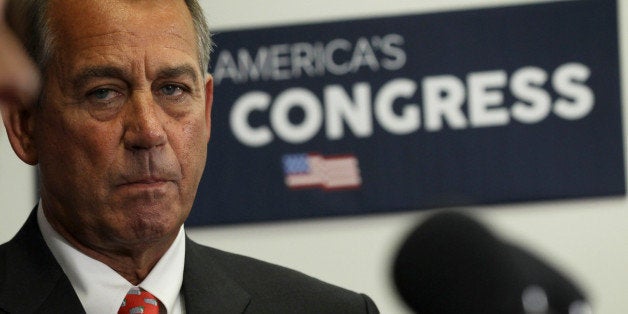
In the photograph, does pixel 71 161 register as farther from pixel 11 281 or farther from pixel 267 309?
pixel 267 309

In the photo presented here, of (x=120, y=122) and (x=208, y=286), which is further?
(x=208, y=286)

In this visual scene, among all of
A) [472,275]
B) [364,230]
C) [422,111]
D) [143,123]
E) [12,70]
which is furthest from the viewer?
[364,230]

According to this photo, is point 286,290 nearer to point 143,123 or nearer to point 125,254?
point 125,254

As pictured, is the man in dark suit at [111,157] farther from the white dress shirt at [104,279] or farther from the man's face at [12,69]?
the man's face at [12,69]

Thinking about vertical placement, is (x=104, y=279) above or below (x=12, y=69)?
below

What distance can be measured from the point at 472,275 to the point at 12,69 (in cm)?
29

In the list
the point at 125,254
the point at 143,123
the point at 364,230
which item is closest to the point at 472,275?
the point at 143,123

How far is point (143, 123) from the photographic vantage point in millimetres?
1382

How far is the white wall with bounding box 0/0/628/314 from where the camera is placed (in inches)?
169

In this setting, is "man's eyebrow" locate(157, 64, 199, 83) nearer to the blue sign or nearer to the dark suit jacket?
the dark suit jacket

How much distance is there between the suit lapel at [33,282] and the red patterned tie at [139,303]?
0.06m

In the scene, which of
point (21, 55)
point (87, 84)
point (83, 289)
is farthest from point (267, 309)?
point (21, 55)

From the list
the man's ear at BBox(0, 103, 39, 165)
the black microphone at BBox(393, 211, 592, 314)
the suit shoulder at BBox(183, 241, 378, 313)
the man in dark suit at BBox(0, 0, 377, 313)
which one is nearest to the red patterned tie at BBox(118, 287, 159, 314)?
the man in dark suit at BBox(0, 0, 377, 313)

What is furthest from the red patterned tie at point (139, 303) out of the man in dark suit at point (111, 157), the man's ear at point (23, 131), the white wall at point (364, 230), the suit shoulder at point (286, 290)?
the white wall at point (364, 230)
